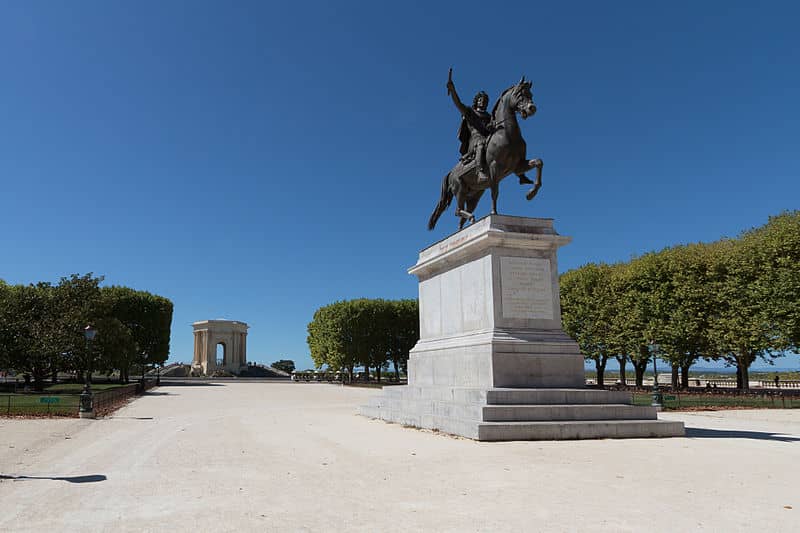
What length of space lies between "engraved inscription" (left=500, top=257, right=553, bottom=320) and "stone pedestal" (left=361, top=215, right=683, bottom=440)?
3 cm

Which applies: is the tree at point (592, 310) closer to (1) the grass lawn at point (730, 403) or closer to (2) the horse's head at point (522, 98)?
(1) the grass lawn at point (730, 403)

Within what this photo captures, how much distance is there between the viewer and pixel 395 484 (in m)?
8.47

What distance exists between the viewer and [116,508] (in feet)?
23.2

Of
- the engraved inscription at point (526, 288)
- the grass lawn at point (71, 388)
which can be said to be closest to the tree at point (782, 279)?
the engraved inscription at point (526, 288)

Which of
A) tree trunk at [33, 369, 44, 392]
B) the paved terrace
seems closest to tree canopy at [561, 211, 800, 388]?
the paved terrace

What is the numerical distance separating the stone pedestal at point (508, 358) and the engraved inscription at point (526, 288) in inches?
1.1

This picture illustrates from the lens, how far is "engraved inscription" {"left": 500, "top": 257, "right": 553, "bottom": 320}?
50.9 feet

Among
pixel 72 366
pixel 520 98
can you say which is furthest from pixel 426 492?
pixel 72 366

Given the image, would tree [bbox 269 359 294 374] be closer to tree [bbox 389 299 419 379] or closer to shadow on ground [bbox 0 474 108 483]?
tree [bbox 389 299 419 379]

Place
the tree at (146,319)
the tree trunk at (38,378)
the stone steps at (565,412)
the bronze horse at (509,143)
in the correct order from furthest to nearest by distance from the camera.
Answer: the tree at (146,319), the tree trunk at (38,378), the bronze horse at (509,143), the stone steps at (565,412)

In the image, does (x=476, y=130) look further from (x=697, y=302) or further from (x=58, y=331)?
(x=58, y=331)

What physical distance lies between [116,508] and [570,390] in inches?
418

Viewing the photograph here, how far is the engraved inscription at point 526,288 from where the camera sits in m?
15.5

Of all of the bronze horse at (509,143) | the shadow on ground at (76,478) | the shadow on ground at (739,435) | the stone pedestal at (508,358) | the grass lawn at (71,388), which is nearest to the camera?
the shadow on ground at (76,478)
